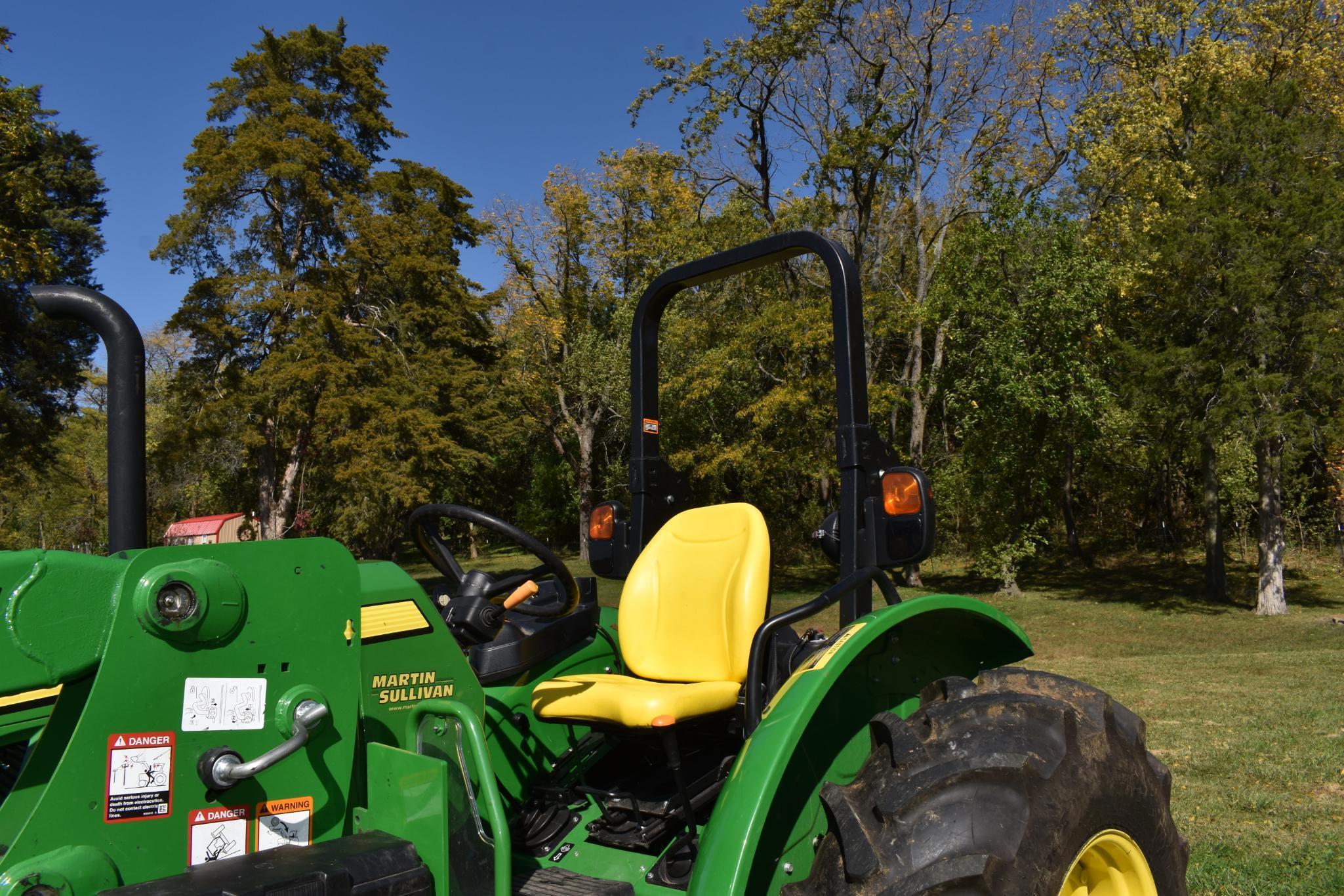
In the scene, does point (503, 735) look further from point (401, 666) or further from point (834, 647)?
point (834, 647)

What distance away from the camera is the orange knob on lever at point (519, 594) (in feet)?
9.57

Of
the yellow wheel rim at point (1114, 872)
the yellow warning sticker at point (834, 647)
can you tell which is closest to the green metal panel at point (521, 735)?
the yellow warning sticker at point (834, 647)

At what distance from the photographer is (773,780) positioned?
6.77ft

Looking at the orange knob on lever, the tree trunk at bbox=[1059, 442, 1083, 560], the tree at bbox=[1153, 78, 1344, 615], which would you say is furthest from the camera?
the tree trunk at bbox=[1059, 442, 1083, 560]

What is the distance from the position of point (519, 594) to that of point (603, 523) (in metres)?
0.85

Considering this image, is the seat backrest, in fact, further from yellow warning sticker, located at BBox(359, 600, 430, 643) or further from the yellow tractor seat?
yellow warning sticker, located at BBox(359, 600, 430, 643)

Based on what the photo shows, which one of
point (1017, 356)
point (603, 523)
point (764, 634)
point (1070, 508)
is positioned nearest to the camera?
point (764, 634)

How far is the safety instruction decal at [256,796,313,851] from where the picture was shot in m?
1.95

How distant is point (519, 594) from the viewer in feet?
9.59

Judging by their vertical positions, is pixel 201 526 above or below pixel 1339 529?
below

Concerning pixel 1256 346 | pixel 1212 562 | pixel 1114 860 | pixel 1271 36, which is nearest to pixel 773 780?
pixel 1114 860

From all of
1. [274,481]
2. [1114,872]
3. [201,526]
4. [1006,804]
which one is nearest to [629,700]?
[1006,804]

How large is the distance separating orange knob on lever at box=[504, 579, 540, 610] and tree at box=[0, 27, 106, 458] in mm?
12944

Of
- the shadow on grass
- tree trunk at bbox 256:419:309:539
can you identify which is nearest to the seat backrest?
the shadow on grass
